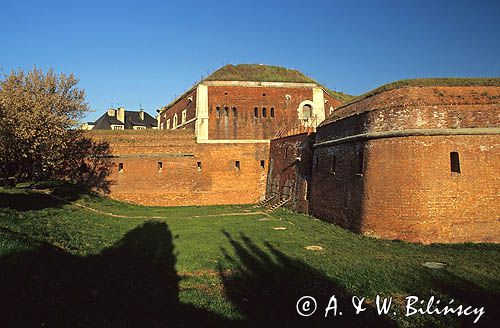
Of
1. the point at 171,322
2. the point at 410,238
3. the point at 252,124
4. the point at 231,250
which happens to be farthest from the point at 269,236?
the point at 252,124

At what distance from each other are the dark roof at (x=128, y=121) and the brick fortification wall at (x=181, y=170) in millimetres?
23964

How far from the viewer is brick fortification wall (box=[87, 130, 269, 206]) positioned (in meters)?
22.0

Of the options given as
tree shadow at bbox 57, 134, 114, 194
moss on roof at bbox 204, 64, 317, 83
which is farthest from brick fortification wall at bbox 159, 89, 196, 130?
tree shadow at bbox 57, 134, 114, 194

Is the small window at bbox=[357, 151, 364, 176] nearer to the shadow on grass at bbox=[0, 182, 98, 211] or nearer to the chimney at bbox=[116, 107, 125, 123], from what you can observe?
the shadow on grass at bbox=[0, 182, 98, 211]

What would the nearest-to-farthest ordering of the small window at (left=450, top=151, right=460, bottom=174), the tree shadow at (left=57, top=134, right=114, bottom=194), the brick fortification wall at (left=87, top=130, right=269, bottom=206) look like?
the small window at (left=450, top=151, right=460, bottom=174) < the tree shadow at (left=57, top=134, right=114, bottom=194) < the brick fortification wall at (left=87, top=130, right=269, bottom=206)

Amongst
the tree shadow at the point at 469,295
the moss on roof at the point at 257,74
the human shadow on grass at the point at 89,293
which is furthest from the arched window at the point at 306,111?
the human shadow on grass at the point at 89,293

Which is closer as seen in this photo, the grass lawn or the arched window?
the grass lawn

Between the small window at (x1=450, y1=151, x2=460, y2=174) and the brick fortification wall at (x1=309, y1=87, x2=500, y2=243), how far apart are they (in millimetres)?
113

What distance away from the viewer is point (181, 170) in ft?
73.7

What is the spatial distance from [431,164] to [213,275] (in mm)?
8105

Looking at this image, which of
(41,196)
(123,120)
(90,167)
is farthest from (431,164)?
(123,120)

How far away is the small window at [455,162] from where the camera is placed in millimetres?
11289

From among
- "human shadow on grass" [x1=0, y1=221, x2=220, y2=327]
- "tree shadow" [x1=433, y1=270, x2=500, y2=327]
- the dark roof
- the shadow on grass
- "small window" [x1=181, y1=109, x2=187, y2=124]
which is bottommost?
"tree shadow" [x1=433, y1=270, x2=500, y2=327]

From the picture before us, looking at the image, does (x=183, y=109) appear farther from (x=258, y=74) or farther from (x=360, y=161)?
(x=360, y=161)
